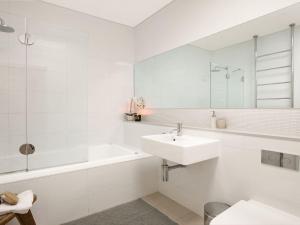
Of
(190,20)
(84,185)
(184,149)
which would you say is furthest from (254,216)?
(190,20)

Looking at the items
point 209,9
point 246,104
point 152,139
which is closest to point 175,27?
point 209,9

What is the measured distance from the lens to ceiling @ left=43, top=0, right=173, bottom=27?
8.00ft

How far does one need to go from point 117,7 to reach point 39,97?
60.7 inches

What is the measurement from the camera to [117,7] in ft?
8.39

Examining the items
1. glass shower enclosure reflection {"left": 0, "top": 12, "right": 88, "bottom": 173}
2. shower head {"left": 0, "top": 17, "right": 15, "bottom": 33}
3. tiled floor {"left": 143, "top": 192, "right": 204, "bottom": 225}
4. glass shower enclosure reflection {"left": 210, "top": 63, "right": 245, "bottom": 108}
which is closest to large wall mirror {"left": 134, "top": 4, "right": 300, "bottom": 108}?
glass shower enclosure reflection {"left": 210, "top": 63, "right": 245, "bottom": 108}

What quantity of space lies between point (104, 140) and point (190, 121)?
4.63ft

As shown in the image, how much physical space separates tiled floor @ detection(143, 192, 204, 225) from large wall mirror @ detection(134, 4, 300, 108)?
1.10 metres

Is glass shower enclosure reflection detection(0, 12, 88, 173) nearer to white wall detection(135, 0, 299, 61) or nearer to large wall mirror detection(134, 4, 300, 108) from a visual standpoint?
white wall detection(135, 0, 299, 61)

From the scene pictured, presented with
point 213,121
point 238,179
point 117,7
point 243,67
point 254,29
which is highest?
point 117,7

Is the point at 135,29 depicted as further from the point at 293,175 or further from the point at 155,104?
the point at 293,175

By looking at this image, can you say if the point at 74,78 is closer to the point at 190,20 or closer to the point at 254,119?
the point at 190,20

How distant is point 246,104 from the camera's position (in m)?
1.63

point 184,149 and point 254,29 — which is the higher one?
point 254,29

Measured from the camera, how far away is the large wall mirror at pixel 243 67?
55.0 inches
